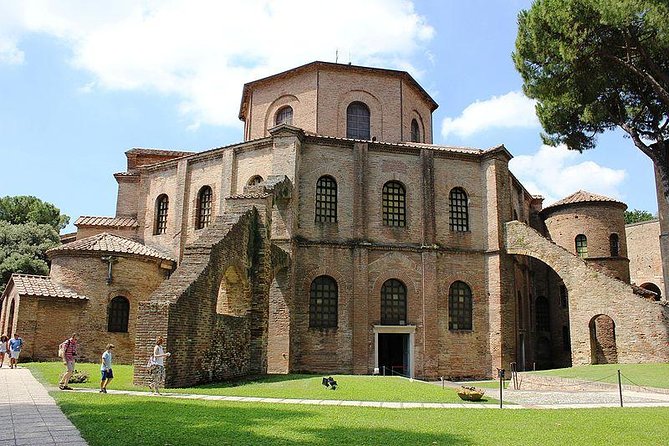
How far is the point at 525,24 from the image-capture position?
22.3 metres

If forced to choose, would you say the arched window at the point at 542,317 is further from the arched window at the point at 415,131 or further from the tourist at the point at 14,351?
the tourist at the point at 14,351

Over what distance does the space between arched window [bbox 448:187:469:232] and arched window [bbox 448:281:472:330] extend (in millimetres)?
2668

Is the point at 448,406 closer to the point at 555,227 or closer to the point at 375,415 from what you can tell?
the point at 375,415

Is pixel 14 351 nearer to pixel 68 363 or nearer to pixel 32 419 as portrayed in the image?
pixel 68 363

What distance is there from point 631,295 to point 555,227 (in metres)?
11.3

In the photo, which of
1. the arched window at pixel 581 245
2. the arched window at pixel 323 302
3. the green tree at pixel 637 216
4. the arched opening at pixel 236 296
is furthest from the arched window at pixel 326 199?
the green tree at pixel 637 216

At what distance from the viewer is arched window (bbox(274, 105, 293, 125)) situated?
95.3ft

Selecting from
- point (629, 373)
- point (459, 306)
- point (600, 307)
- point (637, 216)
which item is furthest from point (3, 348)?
point (637, 216)

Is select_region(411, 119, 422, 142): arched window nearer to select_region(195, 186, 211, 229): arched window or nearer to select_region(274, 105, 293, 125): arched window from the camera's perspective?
select_region(274, 105, 293, 125): arched window

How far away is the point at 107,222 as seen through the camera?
1172 inches

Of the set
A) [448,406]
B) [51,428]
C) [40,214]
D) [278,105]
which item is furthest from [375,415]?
[40,214]

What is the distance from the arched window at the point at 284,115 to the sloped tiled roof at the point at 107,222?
9379 mm

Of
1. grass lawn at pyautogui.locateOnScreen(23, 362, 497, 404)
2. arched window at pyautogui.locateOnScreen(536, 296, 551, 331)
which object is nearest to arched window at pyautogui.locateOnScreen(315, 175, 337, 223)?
grass lawn at pyautogui.locateOnScreen(23, 362, 497, 404)

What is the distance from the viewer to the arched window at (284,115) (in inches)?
1144
